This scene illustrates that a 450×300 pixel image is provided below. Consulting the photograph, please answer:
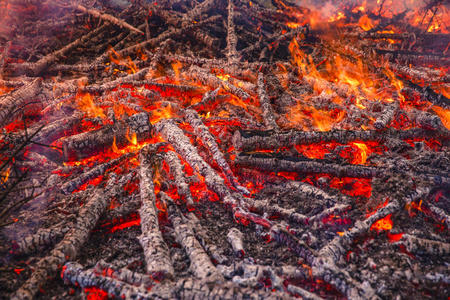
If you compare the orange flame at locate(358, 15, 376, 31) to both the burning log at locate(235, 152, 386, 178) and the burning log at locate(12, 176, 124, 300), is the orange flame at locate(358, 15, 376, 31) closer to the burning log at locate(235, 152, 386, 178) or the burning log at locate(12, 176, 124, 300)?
the burning log at locate(235, 152, 386, 178)

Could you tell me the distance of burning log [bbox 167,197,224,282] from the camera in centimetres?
297

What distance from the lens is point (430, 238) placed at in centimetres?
353

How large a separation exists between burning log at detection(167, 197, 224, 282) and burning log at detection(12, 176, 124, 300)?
100cm

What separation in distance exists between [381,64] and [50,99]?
30.7 ft

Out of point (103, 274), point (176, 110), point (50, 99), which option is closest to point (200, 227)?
point (103, 274)

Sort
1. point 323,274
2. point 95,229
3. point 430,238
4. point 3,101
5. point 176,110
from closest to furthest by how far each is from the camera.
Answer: point 323,274, point 430,238, point 95,229, point 3,101, point 176,110

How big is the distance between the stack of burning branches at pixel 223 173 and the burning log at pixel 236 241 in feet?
0.11

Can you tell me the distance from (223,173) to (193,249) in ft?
5.86

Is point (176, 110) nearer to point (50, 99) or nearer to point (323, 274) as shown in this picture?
point (50, 99)

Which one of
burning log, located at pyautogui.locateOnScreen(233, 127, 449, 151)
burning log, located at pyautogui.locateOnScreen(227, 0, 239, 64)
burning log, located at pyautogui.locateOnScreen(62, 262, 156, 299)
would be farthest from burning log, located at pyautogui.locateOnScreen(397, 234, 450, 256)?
burning log, located at pyautogui.locateOnScreen(227, 0, 239, 64)

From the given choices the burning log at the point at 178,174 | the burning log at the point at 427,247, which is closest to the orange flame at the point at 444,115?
the burning log at the point at 427,247

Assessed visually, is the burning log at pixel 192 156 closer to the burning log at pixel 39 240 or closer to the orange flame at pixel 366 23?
the burning log at pixel 39 240

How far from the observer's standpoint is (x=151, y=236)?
345 cm

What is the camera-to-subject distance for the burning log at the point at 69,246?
282cm
